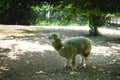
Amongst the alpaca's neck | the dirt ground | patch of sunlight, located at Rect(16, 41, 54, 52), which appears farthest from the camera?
patch of sunlight, located at Rect(16, 41, 54, 52)

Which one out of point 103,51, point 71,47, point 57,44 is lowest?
point 103,51

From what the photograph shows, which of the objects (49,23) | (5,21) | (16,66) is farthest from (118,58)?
(49,23)

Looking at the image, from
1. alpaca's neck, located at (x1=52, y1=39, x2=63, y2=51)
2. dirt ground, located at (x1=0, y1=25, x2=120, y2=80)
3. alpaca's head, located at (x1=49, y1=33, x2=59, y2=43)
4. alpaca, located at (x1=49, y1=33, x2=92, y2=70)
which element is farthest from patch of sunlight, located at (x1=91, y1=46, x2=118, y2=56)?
alpaca's head, located at (x1=49, y1=33, x2=59, y2=43)

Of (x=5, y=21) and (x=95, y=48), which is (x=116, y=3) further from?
(x=5, y=21)

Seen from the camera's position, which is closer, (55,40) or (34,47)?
(55,40)

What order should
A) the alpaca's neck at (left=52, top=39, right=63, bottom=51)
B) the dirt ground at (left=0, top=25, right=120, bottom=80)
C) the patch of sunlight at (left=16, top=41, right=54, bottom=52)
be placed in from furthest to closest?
1. the patch of sunlight at (left=16, top=41, right=54, bottom=52)
2. the alpaca's neck at (left=52, top=39, right=63, bottom=51)
3. the dirt ground at (left=0, top=25, right=120, bottom=80)

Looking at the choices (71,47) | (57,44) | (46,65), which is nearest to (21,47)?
(46,65)

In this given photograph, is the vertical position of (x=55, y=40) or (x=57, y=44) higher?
(x=55, y=40)

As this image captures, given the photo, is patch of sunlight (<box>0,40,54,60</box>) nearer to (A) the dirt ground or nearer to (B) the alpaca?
(A) the dirt ground

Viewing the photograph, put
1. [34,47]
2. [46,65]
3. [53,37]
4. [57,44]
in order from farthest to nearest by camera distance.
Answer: [34,47] → [46,65] → [57,44] → [53,37]

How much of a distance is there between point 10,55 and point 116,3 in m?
7.34

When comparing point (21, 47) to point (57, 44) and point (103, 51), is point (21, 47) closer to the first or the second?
point (103, 51)


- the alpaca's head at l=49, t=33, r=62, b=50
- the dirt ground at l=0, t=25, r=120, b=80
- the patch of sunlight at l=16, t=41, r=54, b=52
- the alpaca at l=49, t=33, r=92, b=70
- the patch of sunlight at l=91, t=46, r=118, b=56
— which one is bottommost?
the patch of sunlight at l=91, t=46, r=118, b=56

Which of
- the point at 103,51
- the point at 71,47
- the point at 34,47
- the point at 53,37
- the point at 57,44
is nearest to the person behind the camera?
the point at 53,37
